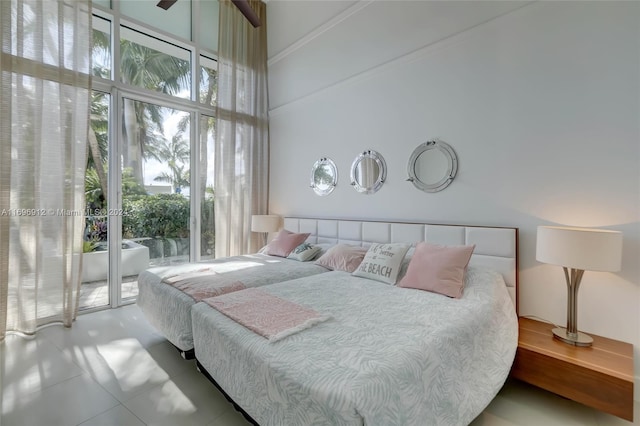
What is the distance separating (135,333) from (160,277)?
71cm

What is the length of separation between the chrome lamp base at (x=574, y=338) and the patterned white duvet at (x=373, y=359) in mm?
284

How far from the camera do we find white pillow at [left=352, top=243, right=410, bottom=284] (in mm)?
2424

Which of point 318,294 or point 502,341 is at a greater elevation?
point 318,294

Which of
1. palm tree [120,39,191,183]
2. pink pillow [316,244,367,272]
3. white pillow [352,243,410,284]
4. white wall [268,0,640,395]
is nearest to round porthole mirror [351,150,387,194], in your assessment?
white wall [268,0,640,395]

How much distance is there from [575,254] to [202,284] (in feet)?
8.31

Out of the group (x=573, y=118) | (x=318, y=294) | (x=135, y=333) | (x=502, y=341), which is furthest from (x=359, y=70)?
(x=135, y=333)

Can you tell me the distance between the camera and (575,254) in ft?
5.72

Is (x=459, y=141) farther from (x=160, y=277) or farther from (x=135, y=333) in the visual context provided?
(x=135, y=333)

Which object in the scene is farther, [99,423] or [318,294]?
[318,294]

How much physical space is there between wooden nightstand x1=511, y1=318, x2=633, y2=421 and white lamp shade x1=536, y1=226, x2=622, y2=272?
527 mm

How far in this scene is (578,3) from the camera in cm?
207

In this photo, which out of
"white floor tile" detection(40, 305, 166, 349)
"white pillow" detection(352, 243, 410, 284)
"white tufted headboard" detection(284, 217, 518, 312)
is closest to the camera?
"white tufted headboard" detection(284, 217, 518, 312)

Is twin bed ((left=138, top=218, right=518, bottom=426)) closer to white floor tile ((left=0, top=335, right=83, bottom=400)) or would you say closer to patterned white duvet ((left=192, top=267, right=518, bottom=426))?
patterned white duvet ((left=192, top=267, right=518, bottom=426))

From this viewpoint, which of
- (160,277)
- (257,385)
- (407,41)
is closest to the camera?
(257,385)
